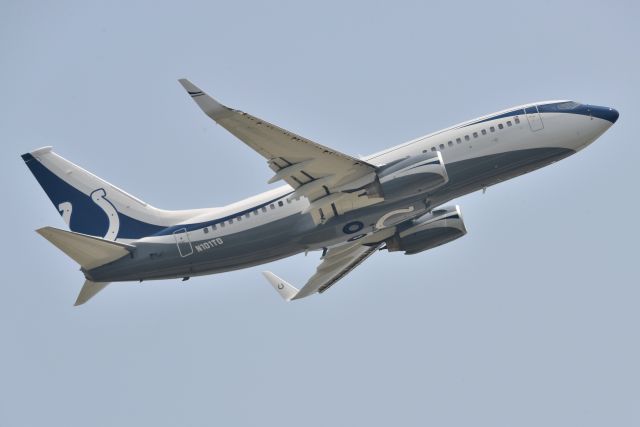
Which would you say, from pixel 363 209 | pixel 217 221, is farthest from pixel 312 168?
pixel 217 221

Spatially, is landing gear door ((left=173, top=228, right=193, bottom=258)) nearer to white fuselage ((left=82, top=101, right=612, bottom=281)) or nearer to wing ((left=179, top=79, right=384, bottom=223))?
white fuselage ((left=82, top=101, right=612, bottom=281))

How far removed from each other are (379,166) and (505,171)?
7.54m

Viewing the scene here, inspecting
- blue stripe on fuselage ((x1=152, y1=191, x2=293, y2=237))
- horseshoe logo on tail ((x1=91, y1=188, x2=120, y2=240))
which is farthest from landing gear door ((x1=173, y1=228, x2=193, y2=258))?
horseshoe logo on tail ((x1=91, y1=188, x2=120, y2=240))

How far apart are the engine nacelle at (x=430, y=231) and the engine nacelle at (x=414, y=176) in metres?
7.58

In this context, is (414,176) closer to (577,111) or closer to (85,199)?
(577,111)

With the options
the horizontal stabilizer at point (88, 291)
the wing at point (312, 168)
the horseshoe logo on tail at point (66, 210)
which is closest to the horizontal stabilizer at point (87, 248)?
the horizontal stabilizer at point (88, 291)

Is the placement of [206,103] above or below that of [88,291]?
above

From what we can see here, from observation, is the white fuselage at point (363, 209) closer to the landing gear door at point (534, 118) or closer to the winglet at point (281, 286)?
the landing gear door at point (534, 118)

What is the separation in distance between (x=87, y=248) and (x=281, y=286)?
16.1 m

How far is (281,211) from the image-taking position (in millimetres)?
61438

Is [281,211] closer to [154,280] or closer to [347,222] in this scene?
[347,222]

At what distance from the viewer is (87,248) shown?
59188mm

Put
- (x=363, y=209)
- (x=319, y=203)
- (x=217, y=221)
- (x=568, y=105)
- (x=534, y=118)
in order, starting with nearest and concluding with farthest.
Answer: (x=319, y=203), (x=363, y=209), (x=217, y=221), (x=534, y=118), (x=568, y=105)

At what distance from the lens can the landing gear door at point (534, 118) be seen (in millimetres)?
62062
